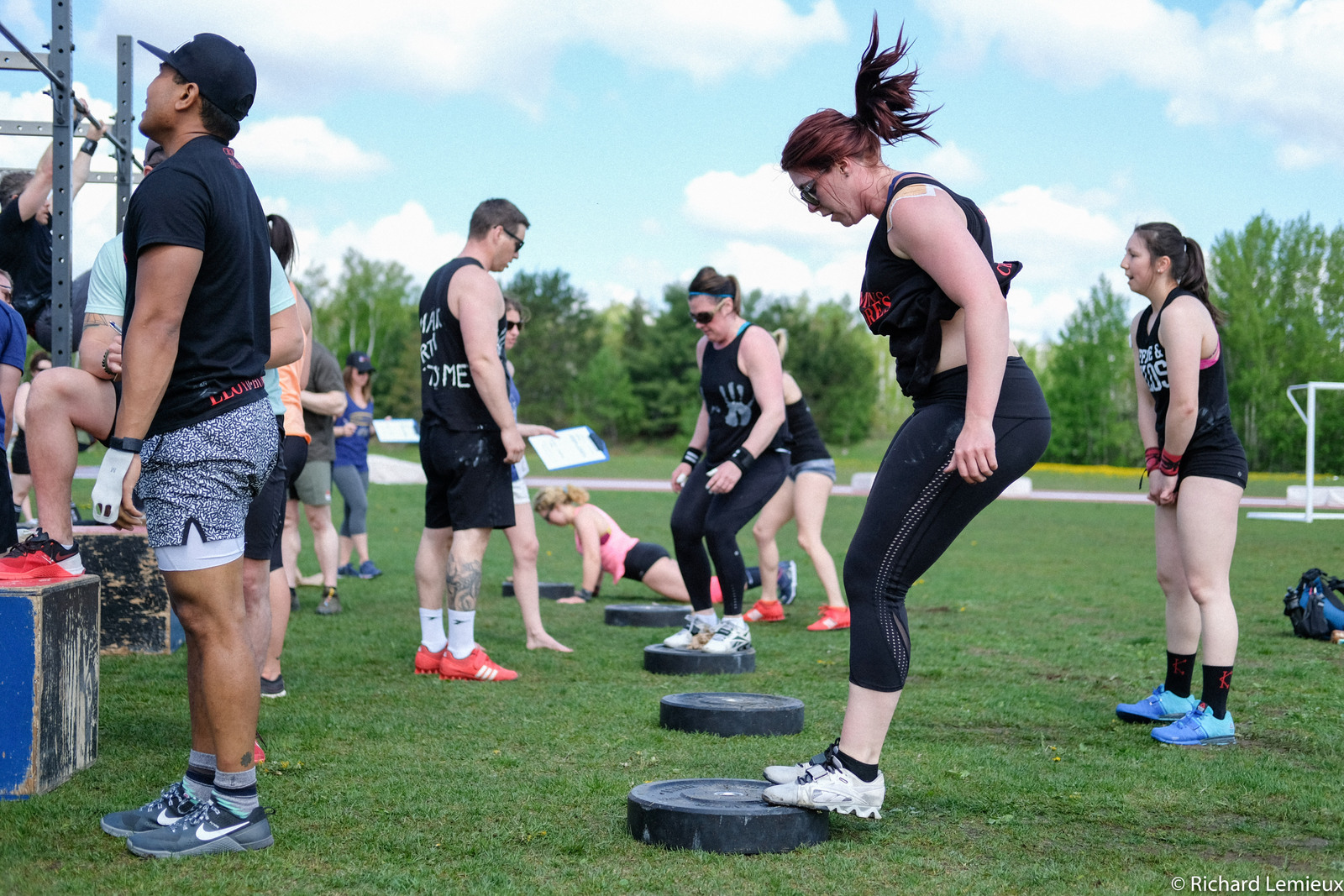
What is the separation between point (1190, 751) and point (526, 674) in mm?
3129

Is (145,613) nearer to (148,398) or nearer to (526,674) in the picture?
(526,674)

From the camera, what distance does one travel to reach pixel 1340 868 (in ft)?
9.24

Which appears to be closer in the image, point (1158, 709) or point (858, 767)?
point (858, 767)

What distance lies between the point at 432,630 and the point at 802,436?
3.16 metres

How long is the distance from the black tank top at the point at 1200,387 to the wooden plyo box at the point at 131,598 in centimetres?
487

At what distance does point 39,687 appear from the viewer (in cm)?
337

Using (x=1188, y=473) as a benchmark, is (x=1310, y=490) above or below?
below

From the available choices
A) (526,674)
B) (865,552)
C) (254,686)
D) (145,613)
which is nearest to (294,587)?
(145,613)

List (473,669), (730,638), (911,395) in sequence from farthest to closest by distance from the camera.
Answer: (730,638), (473,669), (911,395)

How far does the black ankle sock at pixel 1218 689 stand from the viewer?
444cm

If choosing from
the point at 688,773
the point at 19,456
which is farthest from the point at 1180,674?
the point at 19,456

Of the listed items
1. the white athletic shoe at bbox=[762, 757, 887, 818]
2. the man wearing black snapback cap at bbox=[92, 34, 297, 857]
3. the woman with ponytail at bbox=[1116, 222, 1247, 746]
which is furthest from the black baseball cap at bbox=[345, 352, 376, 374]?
the white athletic shoe at bbox=[762, 757, 887, 818]

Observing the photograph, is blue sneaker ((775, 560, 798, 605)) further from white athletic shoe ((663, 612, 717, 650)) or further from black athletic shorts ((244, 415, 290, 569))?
black athletic shorts ((244, 415, 290, 569))

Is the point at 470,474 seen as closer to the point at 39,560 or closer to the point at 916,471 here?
the point at 39,560
